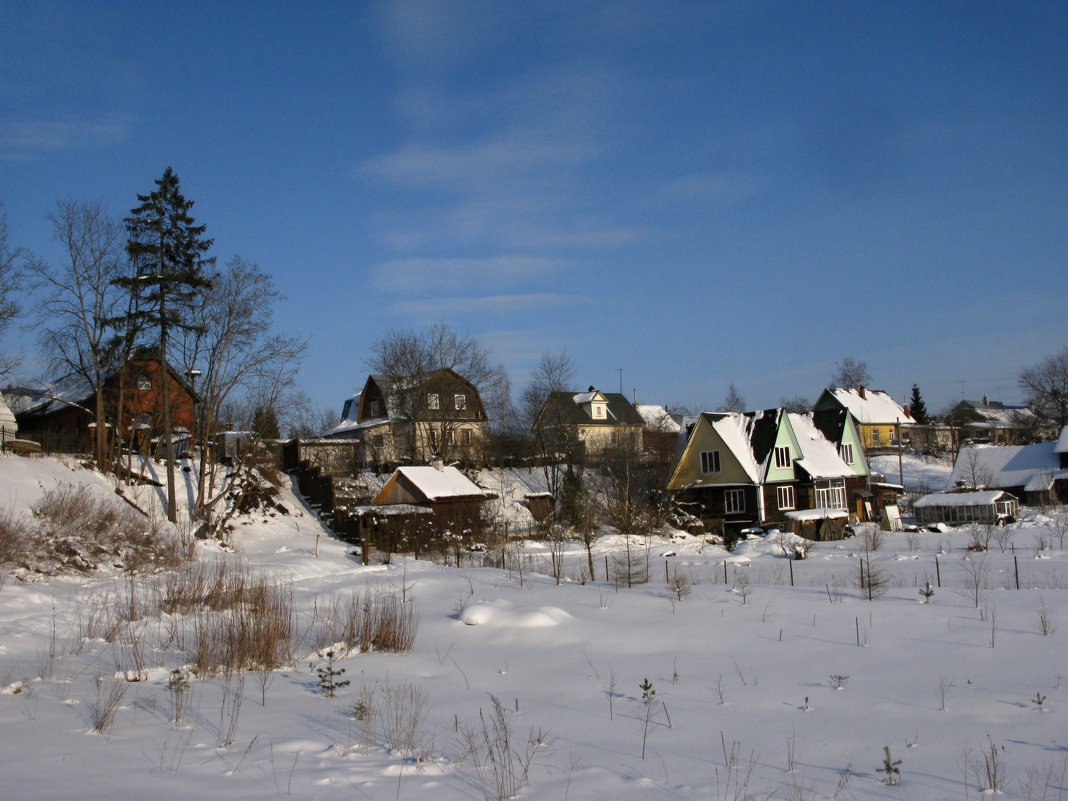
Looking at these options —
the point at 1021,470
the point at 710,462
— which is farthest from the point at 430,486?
the point at 1021,470

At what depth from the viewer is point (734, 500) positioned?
4506 centimetres

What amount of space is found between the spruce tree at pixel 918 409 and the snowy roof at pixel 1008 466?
45953mm

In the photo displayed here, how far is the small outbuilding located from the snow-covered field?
29.1 metres

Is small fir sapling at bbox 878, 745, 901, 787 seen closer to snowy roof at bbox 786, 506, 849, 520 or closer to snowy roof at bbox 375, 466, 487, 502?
snowy roof at bbox 375, 466, 487, 502

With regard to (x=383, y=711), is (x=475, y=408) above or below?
above

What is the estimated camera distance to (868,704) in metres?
9.02

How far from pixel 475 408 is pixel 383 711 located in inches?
1870

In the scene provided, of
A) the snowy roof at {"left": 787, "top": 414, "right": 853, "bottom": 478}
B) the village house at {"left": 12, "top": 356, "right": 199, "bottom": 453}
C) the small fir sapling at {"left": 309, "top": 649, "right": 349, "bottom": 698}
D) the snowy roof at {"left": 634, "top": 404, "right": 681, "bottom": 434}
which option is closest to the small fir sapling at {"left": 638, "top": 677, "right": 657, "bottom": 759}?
the small fir sapling at {"left": 309, "top": 649, "right": 349, "bottom": 698}

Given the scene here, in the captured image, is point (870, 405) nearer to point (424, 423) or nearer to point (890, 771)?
point (424, 423)

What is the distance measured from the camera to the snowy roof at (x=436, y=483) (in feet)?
120

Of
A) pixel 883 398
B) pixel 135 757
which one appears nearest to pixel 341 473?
pixel 135 757

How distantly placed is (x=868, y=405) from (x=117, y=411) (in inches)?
2886

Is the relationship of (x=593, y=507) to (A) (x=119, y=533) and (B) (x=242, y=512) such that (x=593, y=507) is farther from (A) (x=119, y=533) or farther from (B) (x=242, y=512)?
(A) (x=119, y=533)

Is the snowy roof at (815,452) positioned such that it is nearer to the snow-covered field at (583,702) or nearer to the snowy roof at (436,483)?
the snowy roof at (436,483)
